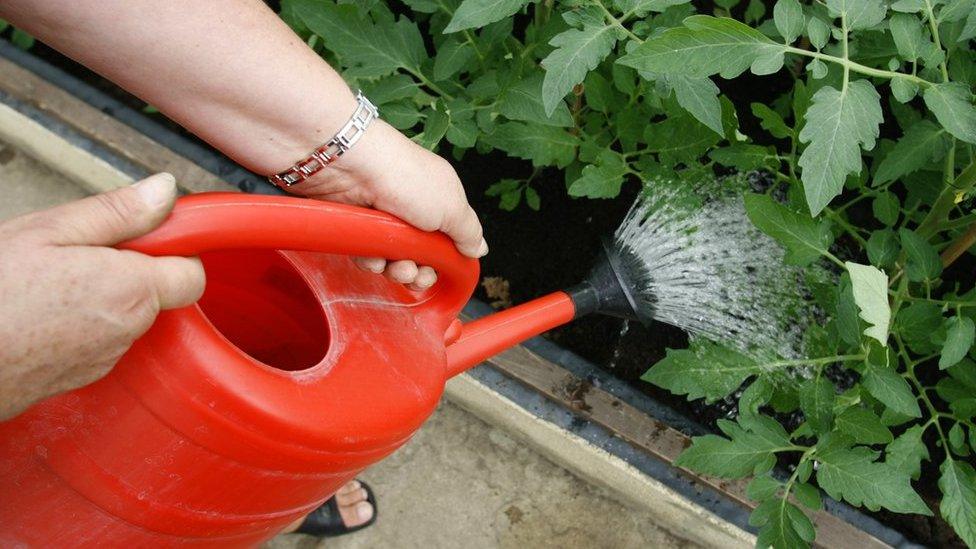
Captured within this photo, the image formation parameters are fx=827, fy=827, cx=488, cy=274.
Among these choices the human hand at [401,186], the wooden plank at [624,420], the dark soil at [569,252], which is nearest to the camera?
Result: the human hand at [401,186]

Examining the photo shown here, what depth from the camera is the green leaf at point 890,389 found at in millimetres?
912

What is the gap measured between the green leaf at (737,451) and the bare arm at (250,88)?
40 cm

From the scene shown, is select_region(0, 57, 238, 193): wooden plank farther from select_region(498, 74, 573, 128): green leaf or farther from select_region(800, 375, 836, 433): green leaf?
select_region(800, 375, 836, 433): green leaf

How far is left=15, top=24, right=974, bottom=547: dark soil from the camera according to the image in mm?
1439

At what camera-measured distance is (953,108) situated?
30.4 inches

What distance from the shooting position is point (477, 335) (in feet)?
3.22

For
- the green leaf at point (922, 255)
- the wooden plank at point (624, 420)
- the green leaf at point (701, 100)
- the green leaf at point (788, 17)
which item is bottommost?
the wooden plank at point (624, 420)

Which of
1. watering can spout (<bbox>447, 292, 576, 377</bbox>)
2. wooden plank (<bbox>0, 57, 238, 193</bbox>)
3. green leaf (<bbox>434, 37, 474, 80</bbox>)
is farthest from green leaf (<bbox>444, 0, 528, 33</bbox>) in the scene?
wooden plank (<bbox>0, 57, 238, 193</bbox>)

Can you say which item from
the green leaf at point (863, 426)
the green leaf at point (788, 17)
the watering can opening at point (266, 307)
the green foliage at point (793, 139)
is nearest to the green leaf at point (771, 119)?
the green foliage at point (793, 139)

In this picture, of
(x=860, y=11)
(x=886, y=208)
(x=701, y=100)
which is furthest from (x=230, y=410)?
(x=886, y=208)

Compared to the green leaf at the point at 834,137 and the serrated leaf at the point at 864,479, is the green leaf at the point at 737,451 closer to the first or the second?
the serrated leaf at the point at 864,479

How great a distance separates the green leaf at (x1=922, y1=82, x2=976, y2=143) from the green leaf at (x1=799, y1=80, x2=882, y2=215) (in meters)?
0.07

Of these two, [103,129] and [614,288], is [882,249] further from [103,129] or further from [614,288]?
[103,129]

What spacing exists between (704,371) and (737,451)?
0.11 m
